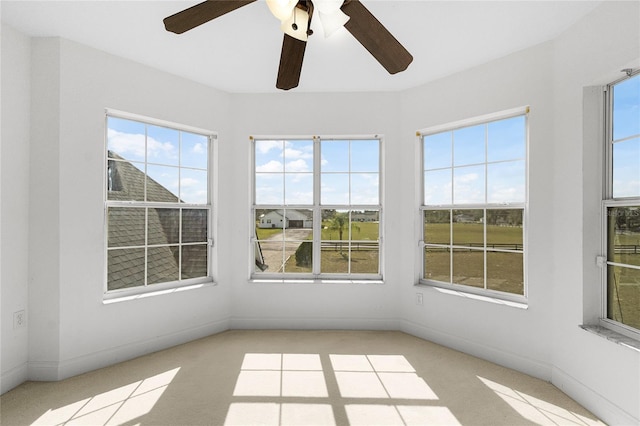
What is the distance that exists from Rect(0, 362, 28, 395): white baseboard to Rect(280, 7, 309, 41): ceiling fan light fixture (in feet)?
9.76

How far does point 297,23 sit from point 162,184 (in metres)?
2.28

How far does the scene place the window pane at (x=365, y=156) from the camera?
340 cm

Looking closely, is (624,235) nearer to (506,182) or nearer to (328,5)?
(506,182)

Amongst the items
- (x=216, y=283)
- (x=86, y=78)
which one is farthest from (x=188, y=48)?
(x=216, y=283)

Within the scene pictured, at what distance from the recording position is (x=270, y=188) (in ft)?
11.3

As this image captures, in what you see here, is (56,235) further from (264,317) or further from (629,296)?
(629,296)

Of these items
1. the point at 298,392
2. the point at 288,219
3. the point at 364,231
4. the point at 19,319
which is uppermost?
the point at 288,219

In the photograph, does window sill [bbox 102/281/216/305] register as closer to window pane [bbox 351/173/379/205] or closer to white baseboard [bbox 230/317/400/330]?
white baseboard [bbox 230/317/400/330]

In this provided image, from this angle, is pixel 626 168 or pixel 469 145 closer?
pixel 626 168

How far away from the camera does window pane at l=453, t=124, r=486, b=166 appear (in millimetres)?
2834

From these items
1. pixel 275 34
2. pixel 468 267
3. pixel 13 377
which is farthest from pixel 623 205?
pixel 13 377

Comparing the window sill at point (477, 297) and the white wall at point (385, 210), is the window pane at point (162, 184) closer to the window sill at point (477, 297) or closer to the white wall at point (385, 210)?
the white wall at point (385, 210)

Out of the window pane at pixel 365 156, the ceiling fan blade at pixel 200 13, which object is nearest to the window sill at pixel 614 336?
the window pane at pixel 365 156

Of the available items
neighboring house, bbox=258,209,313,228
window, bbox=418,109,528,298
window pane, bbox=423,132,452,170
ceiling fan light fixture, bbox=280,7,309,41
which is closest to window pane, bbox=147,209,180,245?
neighboring house, bbox=258,209,313,228
